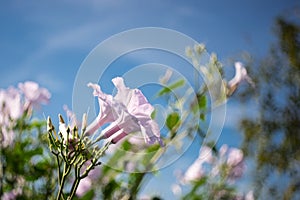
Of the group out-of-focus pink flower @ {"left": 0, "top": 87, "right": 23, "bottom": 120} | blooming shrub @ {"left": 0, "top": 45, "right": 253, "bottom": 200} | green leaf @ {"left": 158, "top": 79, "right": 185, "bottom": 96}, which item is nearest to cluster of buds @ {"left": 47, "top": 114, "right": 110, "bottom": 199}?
blooming shrub @ {"left": 0, "top": 45, "right": 253, "bottom": 200}

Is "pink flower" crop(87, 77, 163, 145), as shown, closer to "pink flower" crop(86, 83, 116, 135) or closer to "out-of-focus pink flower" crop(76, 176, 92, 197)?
"pink flower" crop(86, 83, 116, 135)

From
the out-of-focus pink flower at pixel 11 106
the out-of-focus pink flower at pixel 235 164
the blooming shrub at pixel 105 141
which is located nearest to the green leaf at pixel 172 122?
the blooming shrub at pixel 105 141

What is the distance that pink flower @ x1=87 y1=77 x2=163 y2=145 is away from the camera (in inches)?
38.2

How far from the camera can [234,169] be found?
8.84 feet

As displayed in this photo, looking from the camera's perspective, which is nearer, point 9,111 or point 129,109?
point 129,109

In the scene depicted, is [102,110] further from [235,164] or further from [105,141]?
[235,164]

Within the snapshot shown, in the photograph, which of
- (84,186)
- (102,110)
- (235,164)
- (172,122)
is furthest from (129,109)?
(235,164)

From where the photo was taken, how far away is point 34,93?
2.30 metres

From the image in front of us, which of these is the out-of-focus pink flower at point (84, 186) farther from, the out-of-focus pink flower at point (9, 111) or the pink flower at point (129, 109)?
the pink flower at point (129, 109)

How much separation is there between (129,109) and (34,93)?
4.60ft

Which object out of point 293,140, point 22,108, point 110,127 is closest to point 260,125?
point 293,140

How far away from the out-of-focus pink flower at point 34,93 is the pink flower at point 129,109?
1.29m

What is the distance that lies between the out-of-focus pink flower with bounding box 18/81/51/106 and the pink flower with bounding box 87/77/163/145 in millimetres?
1293

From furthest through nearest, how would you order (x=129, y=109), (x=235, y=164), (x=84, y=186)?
(x=235, y=164), (x=84, y=186), (x=129, y=109)
